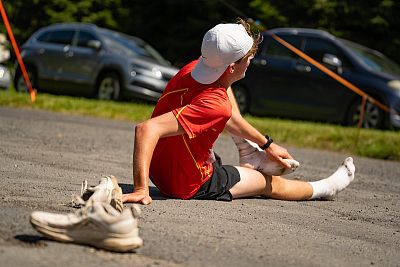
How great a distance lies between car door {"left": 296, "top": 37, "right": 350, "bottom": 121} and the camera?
56.3ft

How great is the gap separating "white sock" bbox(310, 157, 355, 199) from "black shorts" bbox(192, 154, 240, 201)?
3.02 ft

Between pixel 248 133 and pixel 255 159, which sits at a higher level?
pixel 248 133

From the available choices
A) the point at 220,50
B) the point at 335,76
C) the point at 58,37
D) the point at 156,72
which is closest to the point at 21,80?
the point at 58,37

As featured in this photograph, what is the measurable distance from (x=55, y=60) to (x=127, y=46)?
5.78 ft

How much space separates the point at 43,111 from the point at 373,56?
19.7 feet

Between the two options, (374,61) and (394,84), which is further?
(374,61)

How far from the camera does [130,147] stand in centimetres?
1098

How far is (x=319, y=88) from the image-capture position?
17.5 m

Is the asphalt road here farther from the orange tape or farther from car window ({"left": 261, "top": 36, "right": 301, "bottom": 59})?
car window ({"left": 261, "top": 36, "right": 301, "bottom": 59})

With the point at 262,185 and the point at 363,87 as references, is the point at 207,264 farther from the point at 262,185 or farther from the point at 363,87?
the point at 363,87

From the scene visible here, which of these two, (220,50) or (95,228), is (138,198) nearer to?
(220,50)

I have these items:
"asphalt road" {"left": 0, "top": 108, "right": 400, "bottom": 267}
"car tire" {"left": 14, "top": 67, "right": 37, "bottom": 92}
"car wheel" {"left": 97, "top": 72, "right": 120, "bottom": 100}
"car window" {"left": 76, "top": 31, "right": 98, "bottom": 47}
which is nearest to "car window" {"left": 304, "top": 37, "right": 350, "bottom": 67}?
"car wheel" {"left": 97, "top": 72, "right": 120, "bottom": 100}

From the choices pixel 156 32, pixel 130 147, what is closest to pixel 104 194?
pixel 130 147

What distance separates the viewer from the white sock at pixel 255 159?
6.85m
